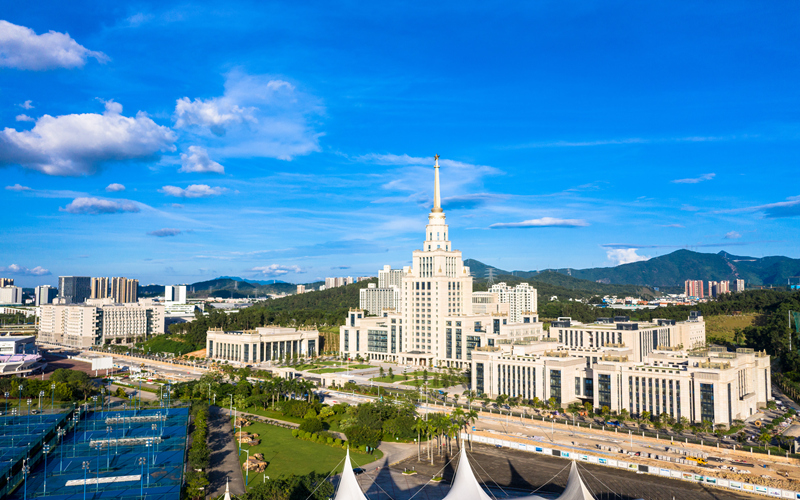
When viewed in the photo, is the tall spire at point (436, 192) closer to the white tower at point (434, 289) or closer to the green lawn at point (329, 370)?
the white tower at point (434, 289)

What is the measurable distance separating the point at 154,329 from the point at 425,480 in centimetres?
13727

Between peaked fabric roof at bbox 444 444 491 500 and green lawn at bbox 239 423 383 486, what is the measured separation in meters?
13.7

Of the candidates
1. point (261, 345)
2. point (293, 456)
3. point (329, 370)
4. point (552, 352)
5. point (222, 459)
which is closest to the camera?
point (222, 459)

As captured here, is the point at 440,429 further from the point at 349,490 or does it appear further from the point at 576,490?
the point at 576,490

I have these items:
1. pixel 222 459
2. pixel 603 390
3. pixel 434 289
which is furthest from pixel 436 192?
pixel 222 459

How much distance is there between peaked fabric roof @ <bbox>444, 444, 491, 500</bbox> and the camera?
35312 millimetres

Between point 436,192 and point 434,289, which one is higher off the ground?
point 436,192

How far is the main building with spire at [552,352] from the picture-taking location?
61.0 metres

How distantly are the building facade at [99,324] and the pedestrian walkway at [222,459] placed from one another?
9994 cm

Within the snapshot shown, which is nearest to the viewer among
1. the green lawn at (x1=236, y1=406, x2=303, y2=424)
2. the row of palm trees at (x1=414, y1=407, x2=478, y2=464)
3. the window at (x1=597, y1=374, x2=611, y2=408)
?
the row of palm trees at (x1=414, y1=407, x2=478, y2=464)

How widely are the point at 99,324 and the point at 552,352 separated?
4923 inches

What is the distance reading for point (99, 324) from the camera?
150 metres

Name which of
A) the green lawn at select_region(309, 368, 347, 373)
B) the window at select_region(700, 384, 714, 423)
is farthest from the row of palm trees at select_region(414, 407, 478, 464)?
the green lawn at select_region(309, 368, 347, 373)

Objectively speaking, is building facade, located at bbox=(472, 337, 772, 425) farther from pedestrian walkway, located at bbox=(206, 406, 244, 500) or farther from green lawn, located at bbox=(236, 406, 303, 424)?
pedestrian walkway, located at bbox=(206, 406, 244, 500)
